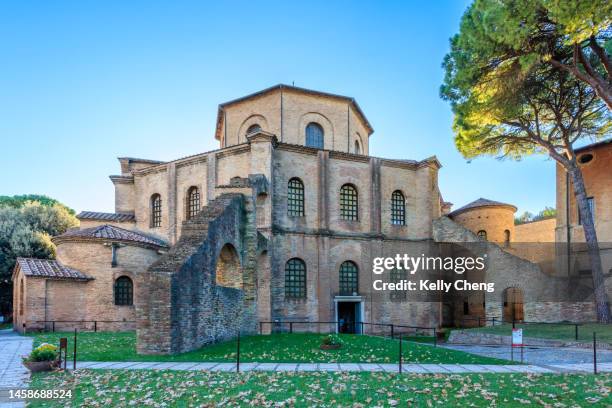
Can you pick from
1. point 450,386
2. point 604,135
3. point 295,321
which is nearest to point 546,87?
point 604,135

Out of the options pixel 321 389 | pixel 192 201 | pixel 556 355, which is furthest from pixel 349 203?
pixel 321 389

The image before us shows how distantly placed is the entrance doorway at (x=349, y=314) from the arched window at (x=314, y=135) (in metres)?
9.79

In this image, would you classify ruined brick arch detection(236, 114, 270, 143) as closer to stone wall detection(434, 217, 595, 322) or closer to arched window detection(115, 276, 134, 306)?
arched window detection(115, 276, 134, 306)

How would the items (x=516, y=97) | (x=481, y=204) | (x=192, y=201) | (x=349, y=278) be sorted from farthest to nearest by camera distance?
1. (x=481, y=204)
2. (x=192, y=201)
3. (x=349, y=278)
4. (x=516, y=97)

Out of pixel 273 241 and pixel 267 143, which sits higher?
pixel 267 143

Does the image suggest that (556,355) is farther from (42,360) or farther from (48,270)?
(48,270)

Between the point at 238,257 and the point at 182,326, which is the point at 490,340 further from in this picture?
the point at 182,326

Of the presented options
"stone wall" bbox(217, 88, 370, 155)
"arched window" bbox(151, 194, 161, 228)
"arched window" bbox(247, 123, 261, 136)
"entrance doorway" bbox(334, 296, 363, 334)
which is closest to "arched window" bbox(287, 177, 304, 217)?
"stone wall" bbox(217, 88, 370, 155)

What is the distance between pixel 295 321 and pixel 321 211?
602 centimetres

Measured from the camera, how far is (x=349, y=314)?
84.5 feet

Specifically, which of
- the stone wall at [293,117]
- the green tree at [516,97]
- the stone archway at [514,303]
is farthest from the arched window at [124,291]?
the stone archway at [514,303]

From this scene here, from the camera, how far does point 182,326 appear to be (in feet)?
42.1

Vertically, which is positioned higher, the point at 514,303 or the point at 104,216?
the point at 104,216

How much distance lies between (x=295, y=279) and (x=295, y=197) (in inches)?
174
